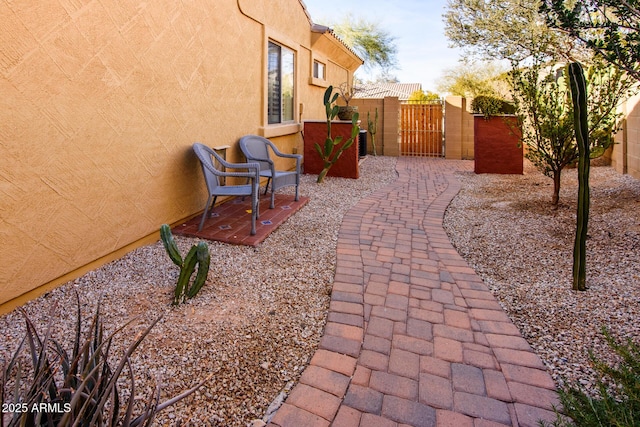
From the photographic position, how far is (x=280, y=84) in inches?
313

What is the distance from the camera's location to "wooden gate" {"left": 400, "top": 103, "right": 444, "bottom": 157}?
13438mm

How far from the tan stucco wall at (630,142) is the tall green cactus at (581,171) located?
521 cm

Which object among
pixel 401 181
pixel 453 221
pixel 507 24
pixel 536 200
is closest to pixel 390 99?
pixel 507 24

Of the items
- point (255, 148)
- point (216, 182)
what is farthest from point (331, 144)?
point (216, 182)

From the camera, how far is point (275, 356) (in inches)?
97.4

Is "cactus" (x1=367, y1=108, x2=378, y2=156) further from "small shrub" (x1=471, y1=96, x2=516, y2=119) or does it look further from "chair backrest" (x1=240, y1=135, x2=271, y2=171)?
"chair backrest" (x1=240, y1=135, x2=271, y2=171)

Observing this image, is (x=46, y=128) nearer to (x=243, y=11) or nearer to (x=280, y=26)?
(x=243, y=11)

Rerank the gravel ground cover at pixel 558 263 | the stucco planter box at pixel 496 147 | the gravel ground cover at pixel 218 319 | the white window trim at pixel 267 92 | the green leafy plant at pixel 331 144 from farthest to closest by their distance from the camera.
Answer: the stucco planter box at pixel 496 147, the green leafy plant at pixel 331 144, the white window trim at pixel 267 92, the gravel ground cover at pixel 558 263, the gravel ground cover at pixel 218 319

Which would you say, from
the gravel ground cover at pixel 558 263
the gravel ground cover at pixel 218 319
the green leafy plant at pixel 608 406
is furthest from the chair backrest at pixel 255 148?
the green leafy plant at pixel 608 406

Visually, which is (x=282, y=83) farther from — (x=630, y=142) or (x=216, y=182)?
(x=630, y=142)

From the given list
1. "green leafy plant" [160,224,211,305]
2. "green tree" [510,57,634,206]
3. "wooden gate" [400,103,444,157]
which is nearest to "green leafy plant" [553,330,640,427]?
"green leafy plant" [160,224,211,305]

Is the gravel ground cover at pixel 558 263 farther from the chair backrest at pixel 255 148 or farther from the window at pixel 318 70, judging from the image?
the window at pixel 318 70

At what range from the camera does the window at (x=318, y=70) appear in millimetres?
10188

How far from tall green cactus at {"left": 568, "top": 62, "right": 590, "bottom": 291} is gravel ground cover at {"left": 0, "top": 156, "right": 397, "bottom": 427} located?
1.99 m
